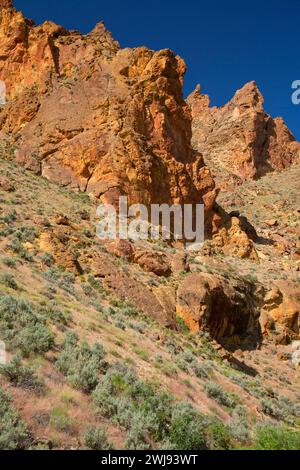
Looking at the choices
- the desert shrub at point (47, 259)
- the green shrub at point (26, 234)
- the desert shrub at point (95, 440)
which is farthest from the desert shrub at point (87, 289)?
the desert shrub at point (95, 440)

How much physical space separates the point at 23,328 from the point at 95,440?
3.44 meters

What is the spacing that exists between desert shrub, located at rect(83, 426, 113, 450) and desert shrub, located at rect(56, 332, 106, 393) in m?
1.44

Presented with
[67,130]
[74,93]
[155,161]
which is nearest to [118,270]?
[155,161]

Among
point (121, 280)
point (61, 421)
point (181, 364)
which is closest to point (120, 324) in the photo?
point (181, 364)

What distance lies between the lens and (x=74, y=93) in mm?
33469

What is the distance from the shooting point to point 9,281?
1142 centimetres

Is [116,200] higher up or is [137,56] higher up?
[137,56]

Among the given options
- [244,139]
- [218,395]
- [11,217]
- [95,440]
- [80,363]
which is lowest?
[218,395]

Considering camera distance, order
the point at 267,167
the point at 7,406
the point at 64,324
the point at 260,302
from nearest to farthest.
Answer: the point at 7,406, the point at 64,324, the point at 260,302, the point at 267,167

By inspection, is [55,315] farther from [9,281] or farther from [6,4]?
[6,4]

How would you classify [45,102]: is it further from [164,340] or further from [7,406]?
[7,406]

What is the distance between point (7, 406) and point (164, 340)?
9064mm

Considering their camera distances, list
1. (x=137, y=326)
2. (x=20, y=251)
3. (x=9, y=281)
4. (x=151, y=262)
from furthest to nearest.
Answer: (x=151, y=262), (x=20, y=251), (x=137, y=326), (x=9, y=281)

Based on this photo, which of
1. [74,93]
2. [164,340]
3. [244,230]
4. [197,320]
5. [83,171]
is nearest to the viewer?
[164,340]
